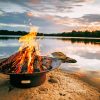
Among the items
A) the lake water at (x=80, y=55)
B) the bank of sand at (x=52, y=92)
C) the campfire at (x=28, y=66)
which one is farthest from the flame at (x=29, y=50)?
the lake water at (x=80, y=55)

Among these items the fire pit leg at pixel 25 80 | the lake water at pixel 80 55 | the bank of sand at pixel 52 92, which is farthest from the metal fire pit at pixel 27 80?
Result: the lake water at pixel 80 55

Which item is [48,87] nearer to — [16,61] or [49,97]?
[49,97]

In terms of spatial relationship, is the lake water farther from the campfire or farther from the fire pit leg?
the fire pit leg

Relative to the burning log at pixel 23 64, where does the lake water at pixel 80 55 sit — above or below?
below

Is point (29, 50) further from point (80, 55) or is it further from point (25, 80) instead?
point (80, 55)

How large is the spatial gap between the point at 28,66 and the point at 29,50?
1031 millimetres

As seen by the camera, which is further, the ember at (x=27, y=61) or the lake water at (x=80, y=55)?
the lake water at (x=80, y=55)

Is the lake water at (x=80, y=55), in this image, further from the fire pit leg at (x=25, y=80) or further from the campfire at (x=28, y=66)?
the fire pit leg at (x=25, y=80)

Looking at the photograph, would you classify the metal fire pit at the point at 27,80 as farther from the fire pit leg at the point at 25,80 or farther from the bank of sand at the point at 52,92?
the bank of sand at the point at 52,92

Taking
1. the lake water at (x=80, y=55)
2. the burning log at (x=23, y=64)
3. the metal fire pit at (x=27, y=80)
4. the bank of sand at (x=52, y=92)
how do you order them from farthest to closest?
the lake water at (x=80, y=55), the burning log at (x=23, y=64), the metal fire pit at (x=27, y=80), the bank of sand at (x=52, y=92)

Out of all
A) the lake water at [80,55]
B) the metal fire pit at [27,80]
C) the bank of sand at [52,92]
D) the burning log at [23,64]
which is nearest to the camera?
the bank of sand at [52,92]

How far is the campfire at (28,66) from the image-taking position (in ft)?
33.6

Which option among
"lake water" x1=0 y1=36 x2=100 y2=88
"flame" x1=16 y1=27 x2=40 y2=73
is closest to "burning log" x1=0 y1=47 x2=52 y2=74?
"flame" x1=16 y1=27 x2=40 y2=73

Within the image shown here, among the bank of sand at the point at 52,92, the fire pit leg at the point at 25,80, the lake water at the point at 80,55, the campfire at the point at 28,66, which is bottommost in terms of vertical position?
the lake water at the point at 80,55
